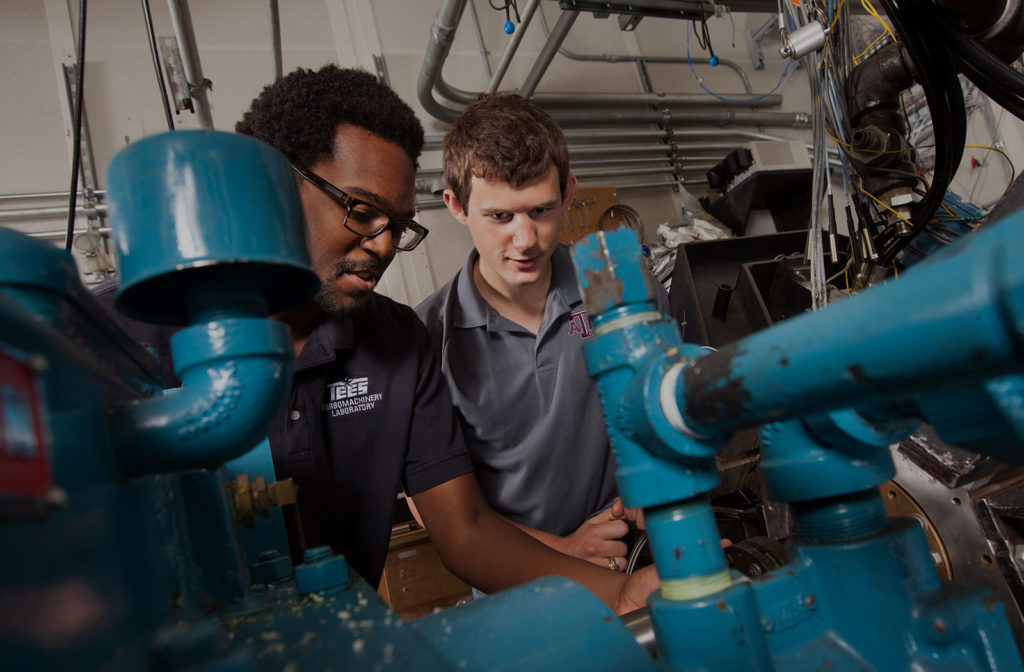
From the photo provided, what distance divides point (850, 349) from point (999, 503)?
2.38 ft

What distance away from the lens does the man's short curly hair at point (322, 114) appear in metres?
1.15

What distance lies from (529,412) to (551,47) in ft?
6.22

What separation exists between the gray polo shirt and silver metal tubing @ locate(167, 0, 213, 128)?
0.88 metres

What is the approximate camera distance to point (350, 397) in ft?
3.77

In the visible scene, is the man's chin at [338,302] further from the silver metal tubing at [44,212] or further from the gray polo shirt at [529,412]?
the silver metal tubing at [44,212]

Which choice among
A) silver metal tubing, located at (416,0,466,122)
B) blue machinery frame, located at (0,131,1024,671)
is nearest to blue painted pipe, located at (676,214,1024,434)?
blue machinery frame, located at (0,131,1024,671)

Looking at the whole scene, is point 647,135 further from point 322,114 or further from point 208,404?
point 208,404

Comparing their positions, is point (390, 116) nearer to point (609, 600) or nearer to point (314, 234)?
point (314, 234)

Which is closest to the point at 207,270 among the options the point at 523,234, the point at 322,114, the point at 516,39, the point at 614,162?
the point at 322,114

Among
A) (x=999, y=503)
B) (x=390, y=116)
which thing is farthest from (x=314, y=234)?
(x=999, y=503)

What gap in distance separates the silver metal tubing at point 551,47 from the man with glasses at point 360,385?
4.77ft

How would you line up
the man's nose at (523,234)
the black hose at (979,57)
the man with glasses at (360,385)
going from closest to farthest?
the black hose at (979,57) < the man with glasses at (360,385) < the man's nose at (523,234)

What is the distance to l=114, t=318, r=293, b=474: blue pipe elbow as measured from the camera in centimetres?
37

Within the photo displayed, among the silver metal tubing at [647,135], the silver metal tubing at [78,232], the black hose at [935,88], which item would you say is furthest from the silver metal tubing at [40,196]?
the black hose at [935,88]
